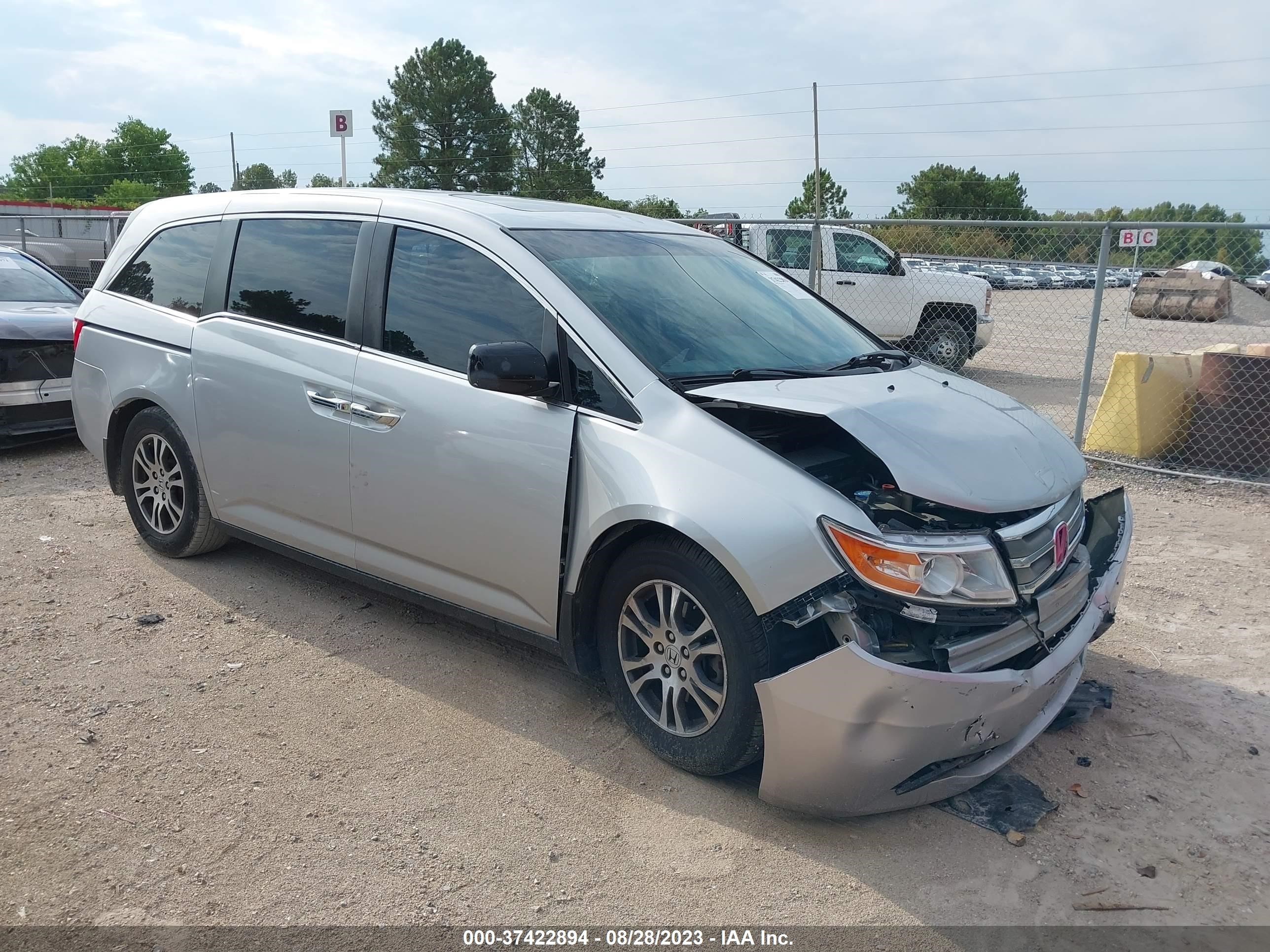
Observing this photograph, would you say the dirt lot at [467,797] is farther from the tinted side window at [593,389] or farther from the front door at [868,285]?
the front door at [868,285]

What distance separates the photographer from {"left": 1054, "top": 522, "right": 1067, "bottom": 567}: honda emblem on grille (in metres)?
3.27

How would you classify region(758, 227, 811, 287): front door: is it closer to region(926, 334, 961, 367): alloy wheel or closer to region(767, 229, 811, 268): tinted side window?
region(767, 229, 811, 268): tinted side window

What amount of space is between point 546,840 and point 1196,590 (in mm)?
3970

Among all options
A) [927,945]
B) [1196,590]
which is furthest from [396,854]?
[1196,590]

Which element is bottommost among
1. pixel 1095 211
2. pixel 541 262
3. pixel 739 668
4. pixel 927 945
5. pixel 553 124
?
pixel 927 945

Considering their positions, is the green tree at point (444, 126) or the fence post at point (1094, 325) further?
the green tree at point (444, 126)

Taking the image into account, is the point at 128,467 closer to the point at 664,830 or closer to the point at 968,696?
the point at 664,830

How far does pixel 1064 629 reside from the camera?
3334 millimetres

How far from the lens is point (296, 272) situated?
444 centimetres

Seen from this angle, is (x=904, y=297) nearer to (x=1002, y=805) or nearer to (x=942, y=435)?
(x=942, y=435)

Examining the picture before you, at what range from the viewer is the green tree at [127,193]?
76.6 m

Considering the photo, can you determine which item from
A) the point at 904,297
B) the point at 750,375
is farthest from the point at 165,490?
the point at 904,297

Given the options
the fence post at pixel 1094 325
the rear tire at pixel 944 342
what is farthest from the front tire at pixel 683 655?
the rear tire at pixel 944 342

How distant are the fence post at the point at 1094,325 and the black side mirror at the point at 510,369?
217 inches
